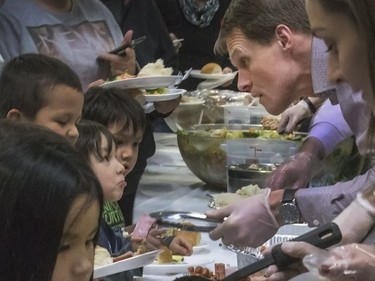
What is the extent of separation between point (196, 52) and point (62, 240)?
3.16 m

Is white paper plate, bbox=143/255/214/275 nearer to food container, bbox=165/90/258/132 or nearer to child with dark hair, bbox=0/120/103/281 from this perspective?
child with dark hair, bbox=0/120/103/281

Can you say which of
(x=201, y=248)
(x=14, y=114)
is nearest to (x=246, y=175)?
(x=201, y=248)

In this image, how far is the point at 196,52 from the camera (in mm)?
4074

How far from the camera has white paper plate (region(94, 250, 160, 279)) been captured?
4.46 ft

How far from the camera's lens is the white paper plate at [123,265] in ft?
4.46

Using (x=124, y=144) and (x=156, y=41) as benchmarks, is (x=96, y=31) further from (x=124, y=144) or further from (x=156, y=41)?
(x=156, y=41)

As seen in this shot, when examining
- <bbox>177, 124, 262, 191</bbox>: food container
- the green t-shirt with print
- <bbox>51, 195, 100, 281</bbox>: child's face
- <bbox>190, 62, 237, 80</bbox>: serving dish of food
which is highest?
<bbox>51, 195, 100, 281</bbox>: child's face

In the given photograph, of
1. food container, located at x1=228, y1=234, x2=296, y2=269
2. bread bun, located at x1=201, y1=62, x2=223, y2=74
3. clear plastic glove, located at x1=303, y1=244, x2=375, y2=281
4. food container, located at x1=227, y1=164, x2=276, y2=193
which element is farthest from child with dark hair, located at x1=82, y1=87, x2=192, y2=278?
bread bun, located at x1=201, y1=62, x2=223, y2=74

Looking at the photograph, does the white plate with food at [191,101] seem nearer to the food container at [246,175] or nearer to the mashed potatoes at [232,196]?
the food container at [246,175]

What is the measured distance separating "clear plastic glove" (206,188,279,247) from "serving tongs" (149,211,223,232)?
16 millimetres

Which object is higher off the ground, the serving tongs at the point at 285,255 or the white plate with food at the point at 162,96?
the serving tongs at the point at 285,255

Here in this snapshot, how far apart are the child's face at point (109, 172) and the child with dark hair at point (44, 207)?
78 cm

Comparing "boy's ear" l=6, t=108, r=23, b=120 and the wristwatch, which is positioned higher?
"boy's ear" l=6, t=108, r=23, b=120

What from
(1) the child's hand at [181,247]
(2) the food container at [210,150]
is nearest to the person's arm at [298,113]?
(2) the food container at [210,150]
